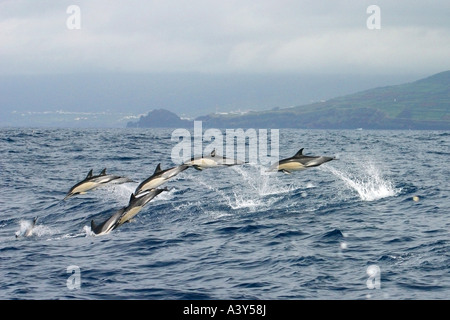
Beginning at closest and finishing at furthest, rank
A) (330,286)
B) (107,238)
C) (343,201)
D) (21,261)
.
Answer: (330,286)
(21,261)
(107,238)
(343,201)

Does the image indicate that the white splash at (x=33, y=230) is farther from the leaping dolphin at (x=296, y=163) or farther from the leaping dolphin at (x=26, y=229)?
the leaping dolphin at (x=296, y=163)

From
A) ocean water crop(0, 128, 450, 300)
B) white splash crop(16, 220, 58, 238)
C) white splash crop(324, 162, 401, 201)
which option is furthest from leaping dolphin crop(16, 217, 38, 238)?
white splash crop(324, 162, 401, 201)

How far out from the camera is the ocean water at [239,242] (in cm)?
1545

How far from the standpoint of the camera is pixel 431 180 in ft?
123

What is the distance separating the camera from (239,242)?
20.6 metres

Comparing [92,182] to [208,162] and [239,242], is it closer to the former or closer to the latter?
[208,162]

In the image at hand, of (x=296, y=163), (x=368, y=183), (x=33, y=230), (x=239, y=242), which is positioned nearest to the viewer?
(x=296, y=163)

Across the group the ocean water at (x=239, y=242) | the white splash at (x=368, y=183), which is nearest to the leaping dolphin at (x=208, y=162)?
the ocean water at (x=239, y=242)

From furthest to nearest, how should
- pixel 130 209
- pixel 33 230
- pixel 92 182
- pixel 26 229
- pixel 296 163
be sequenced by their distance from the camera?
pixel 26 229
pixel 33 230
pixel 296 163
pixel 92 182
pixel 130 209

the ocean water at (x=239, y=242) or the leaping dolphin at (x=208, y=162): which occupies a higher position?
the leaping dolphin at (x=208, y=162)

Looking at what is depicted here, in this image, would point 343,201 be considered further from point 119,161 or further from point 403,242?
point 119,161

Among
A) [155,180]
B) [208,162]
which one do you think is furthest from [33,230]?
[208,162]

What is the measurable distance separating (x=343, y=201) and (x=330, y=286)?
46.4ft

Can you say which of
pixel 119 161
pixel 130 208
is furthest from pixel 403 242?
pixel 119 161
